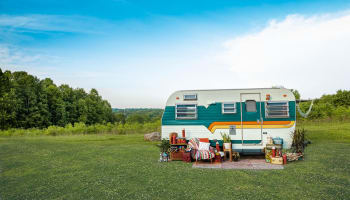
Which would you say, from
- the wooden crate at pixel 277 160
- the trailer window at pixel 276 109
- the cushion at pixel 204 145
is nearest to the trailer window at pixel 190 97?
the cushion at pixel 204 145

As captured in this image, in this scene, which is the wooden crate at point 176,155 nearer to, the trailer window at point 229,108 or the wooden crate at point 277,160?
the trailer window at point 229,108

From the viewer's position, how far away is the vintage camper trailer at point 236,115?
324 inches

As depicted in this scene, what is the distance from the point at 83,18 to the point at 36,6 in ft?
A: 8.91

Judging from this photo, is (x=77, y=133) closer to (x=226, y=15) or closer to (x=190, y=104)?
(x=190, y=104)

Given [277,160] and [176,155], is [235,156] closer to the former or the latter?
[277,160]

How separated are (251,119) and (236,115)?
59 cm

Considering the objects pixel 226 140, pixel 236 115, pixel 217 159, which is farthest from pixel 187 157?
pixel 236 115

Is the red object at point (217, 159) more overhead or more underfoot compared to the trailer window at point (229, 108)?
more underfoot

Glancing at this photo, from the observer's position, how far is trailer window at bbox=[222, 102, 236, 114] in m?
8.53

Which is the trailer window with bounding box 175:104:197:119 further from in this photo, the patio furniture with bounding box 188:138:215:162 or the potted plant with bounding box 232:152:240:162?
the potted plant with bounding box 232:152:240:162

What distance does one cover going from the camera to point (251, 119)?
27.5 ft

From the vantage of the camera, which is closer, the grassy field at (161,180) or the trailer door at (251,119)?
the grassy field at (161,180)

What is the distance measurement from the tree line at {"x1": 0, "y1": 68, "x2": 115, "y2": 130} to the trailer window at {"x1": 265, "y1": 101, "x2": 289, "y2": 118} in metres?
29.8

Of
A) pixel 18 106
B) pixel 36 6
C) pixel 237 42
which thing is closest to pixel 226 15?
pixel 237 42
